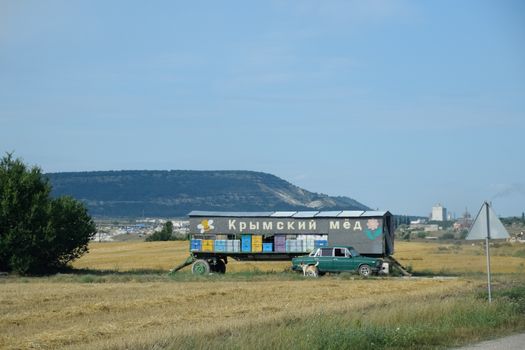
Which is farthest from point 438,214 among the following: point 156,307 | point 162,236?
point 156,307

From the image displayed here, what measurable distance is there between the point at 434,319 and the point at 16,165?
31.6 metres

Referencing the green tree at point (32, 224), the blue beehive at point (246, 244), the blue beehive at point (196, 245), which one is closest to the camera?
the green tree at point (32, 224)

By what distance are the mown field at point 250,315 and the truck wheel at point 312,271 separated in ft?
10.2

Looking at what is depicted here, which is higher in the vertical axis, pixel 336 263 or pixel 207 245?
pixel 207 245

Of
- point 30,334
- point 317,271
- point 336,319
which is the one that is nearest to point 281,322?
point 336,319

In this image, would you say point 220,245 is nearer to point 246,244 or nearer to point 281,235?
point 246,244

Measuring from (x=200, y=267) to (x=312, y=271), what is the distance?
6.55 m

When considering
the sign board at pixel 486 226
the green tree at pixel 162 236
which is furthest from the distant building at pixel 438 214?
the sign board at pixel 486 226

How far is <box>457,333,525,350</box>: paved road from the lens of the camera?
15125 mm

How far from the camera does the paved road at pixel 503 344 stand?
15.1 m

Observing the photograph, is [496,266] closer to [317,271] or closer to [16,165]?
[317,271]

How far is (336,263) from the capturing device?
133 ft

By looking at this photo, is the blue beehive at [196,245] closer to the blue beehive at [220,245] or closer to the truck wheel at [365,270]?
the blue beehive at [220,245]

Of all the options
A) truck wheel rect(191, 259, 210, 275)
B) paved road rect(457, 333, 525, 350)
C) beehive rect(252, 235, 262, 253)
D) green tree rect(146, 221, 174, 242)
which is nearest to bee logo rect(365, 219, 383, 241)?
beehive rect(252, 235, 262, 253)
